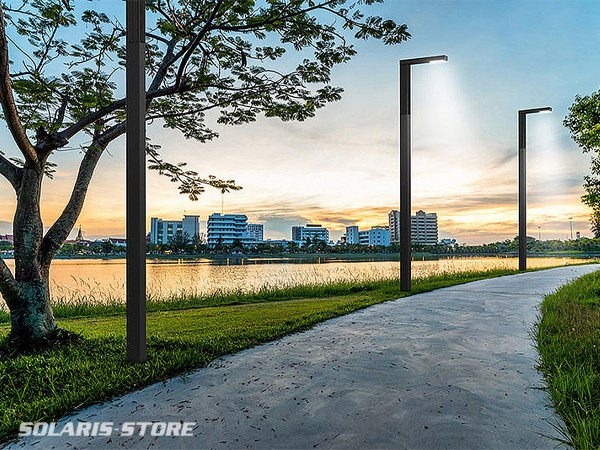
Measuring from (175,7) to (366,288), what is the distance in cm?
598

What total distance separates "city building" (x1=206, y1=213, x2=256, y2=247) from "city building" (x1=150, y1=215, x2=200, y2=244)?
5.72 m

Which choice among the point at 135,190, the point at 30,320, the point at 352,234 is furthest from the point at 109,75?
the point at 352,234

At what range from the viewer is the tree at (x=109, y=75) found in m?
3.80

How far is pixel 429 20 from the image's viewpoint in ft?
26.8

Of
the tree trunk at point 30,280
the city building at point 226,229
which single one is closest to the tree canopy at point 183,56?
the tree trunk at point 30,280

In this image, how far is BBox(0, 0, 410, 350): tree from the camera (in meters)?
3.80

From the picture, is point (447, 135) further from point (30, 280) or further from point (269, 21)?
point (30, 280)

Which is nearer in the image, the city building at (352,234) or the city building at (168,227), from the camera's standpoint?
the city building at (168,227)

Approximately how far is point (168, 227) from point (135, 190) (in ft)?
188

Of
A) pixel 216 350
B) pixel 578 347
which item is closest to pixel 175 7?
pixel 216 350

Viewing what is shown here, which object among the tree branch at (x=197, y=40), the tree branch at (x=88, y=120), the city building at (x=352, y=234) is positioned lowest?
the city building at (x=352, y=234)

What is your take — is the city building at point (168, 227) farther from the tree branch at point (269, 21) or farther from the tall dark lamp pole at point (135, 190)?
the tall dark lamp pole at point (135, 190)

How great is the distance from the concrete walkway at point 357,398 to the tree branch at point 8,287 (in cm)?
187

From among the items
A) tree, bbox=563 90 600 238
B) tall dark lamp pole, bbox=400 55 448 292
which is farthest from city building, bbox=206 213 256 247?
tall dark lamp pole, bbox=400 55 448 292
